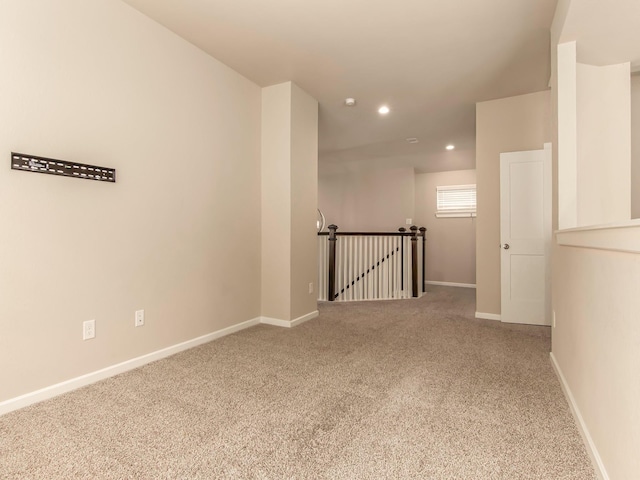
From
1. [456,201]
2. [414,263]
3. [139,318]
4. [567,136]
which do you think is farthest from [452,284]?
[139,318]

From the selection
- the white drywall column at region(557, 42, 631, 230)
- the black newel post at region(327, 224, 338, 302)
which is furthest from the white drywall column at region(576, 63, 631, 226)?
the black newel post at region(327, 224, 338, 302)

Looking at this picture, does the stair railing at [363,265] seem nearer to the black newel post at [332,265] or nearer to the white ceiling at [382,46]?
the black newel post at [332,265]

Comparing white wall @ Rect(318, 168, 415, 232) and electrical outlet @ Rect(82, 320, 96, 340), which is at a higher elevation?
white wall @ Rect(318, 168, 415, 232)

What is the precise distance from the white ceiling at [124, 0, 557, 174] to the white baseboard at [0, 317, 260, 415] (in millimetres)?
2578

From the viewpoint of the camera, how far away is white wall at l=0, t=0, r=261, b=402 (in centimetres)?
196

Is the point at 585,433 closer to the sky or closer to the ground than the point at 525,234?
closer to the ground

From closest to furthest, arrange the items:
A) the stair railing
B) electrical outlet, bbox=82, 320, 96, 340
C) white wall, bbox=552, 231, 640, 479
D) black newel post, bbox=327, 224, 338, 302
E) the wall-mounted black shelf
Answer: white wall, bbox=552, 231, 640, 479 → the wall-mounted black shelf → electrical outlet, bbox=82, 320, 96, 340 → black newel post, bbox=327, 224, 338, 302 → the stair railing

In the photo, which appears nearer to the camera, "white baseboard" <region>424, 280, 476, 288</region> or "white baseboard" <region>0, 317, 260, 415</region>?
"white baseboard" <region>0, 317, 260, 415</region>

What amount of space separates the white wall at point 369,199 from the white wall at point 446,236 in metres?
0.54

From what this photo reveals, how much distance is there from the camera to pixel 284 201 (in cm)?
373

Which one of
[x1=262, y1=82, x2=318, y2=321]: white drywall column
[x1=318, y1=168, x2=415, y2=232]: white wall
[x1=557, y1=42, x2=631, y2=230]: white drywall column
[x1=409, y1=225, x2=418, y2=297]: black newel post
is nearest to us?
[x1=557, y1=42, x2=631, y2=230]: white drywall column

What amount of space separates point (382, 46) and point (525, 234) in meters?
2.57

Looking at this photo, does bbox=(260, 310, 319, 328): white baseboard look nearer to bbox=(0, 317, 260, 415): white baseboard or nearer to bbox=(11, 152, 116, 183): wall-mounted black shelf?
bbox=(0, 317, 260, 415): white baseboard

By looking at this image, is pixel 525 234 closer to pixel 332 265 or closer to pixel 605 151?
pixel 605 151
